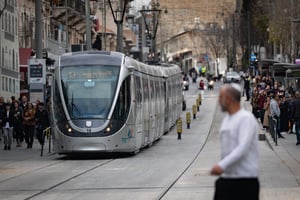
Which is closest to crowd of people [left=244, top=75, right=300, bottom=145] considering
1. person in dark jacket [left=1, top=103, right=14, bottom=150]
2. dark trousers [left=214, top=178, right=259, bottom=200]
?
person in dark jacket [left=1, top=103, right=14, bottom=150]

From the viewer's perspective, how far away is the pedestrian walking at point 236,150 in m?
10.4

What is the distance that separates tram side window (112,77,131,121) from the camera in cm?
3195

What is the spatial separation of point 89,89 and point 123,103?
45.8 inches

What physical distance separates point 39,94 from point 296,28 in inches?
1157

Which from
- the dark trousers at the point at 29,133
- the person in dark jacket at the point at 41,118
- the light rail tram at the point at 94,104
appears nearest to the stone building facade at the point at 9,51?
the dark trousers at the point at 29,133

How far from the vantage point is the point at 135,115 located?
110 feet

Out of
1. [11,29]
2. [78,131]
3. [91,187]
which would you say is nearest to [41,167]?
[78,131]

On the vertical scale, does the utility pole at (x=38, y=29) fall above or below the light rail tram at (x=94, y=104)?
above

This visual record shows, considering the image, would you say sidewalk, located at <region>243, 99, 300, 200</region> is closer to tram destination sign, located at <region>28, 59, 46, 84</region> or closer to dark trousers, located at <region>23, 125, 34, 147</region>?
dark trousers, located at <region>23, 125, 34, 147</region>

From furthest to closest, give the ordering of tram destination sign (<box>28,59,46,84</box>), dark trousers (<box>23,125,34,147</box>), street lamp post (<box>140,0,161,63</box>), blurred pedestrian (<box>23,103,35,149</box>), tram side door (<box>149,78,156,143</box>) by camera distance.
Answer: street lamp post (<box>140,0,161,63</box>) < tram side door (<box>149,78,156,143</box>) < tram destination sign (<box>28,59,46,84</box>) < dark trousers (<box>23,125,34,147</box>) < blurred pedestrian (<box>23,103,35,149</box>)

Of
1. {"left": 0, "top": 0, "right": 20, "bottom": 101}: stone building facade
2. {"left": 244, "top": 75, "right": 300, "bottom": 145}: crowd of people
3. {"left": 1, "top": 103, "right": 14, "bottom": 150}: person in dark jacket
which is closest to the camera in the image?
{"left": 244, "top": 75, "right": 300, "bottom": 145}: crowd of people

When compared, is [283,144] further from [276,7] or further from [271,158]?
[276,7]

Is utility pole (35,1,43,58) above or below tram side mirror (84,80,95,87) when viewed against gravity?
above

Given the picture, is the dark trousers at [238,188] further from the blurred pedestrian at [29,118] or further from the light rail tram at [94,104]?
the blurred pedestrian at [29,118]
